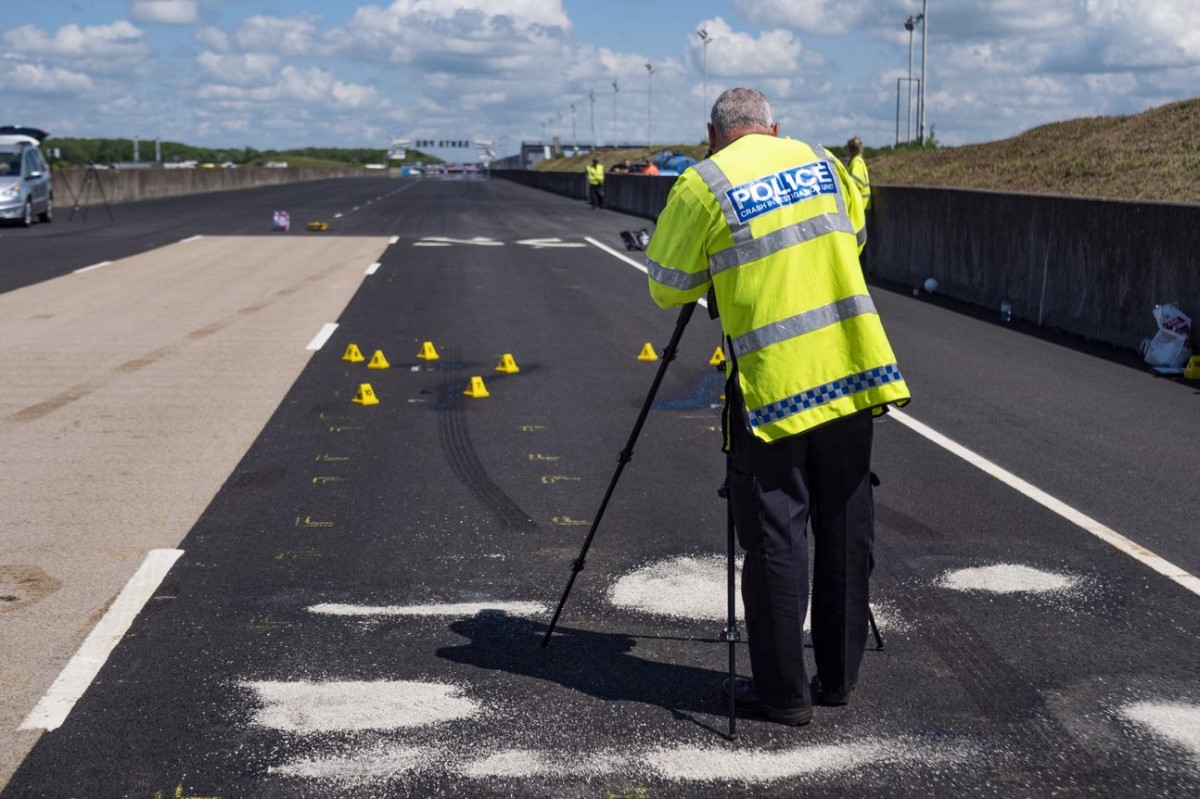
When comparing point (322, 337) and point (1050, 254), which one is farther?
point (1050, 254)

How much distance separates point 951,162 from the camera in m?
36.9

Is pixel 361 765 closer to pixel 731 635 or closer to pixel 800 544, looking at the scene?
pixel 731 635

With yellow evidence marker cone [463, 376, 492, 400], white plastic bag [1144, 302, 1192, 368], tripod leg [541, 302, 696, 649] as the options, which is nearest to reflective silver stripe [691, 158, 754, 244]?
tripod leg [541, 302, 696, 649]

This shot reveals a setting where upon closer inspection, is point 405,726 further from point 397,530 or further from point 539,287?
point 539,287

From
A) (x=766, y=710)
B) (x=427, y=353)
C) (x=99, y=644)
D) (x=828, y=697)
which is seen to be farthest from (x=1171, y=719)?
(x=427, y=353)

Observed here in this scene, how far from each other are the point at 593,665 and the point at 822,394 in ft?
4.41

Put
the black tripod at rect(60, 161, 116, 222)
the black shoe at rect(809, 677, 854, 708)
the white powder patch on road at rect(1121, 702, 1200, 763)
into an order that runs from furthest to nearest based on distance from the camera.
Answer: the black tripod at rect(60, 161, 116, 222), the black shoe at rect(809, 677, 854, 708), the white powder patch on road at rect(1121, 702, 1200, 763)

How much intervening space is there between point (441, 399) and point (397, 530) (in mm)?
3991

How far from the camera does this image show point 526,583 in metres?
6.15

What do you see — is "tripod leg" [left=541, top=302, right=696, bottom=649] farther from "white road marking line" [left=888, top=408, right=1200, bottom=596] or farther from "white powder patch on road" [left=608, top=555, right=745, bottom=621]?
"white road marking line" [left=888, top=408, right=1200, bottom=596]

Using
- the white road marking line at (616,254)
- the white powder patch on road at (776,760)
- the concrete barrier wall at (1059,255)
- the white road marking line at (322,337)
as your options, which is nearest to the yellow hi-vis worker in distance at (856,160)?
the concrete barrier wall at (1059,255)

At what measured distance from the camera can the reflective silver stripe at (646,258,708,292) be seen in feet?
15.0

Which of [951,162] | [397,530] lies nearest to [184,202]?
[951,162]

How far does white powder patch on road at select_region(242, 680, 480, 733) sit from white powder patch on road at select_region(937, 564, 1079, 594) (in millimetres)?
2380
